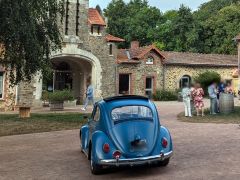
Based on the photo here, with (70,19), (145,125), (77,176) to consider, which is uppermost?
(70,19)

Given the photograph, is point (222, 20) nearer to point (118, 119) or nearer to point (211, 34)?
point (211, 34)

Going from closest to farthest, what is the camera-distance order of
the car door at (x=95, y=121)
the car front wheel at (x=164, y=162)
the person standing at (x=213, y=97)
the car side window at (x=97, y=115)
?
the car front wheel at (x=164, y=162)
the car door at (x=95, y=121)
the car side window at (x=97, y=115)
the person standing at (x=213, y=97)

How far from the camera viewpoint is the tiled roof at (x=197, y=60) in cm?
3639

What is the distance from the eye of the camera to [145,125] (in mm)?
7914

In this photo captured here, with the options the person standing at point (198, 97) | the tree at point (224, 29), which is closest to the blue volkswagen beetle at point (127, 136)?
the person standing at point (198, 97)

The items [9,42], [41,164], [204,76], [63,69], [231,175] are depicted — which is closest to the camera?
[231,175]

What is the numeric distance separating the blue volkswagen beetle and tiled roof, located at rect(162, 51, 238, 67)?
2745 cm

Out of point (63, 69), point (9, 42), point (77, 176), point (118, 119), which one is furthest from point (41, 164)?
point (63, 69)

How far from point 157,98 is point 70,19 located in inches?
426

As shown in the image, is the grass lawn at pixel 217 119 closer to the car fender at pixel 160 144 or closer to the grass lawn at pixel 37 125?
the grass lawn at pixel 37 125

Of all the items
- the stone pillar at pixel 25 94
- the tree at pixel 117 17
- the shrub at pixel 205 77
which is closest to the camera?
the stone pillar at pixel 25 94

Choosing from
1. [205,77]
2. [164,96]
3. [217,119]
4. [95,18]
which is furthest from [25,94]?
[205,77]

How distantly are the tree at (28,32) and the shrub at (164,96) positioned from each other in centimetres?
1965

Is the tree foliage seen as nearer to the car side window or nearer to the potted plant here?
the potted plant
